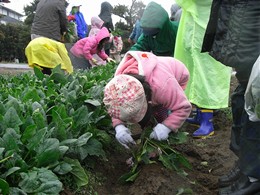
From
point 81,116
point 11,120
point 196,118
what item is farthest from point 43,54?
point 11,120

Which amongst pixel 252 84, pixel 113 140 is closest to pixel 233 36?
pixel 252 84

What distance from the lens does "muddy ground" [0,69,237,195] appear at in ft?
7.69

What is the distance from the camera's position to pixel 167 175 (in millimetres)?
2518

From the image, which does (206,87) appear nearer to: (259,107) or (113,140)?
(113,140)

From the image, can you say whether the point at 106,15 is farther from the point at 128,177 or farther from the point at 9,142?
the point at 9,142

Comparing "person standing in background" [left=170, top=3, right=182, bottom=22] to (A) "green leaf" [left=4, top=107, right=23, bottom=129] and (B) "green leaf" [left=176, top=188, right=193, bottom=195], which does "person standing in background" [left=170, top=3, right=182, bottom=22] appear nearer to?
(B) "green leaf" [left=176, top=188, right=193, bottom=195]

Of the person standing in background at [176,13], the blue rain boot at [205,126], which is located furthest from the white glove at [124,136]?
the person standing in background at [176,13]

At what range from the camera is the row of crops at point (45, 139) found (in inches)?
69.8

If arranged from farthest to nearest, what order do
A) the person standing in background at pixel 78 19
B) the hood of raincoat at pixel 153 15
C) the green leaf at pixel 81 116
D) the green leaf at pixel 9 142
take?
1. the person standing in background at pixel 78 19
2. the hood of raincoat at pixel 153 15
3. the green leaf at pixel 81 116
4. the green leaf at pixel 9 142

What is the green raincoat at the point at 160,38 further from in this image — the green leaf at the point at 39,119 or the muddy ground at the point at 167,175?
the green leaf at the point at 39,119

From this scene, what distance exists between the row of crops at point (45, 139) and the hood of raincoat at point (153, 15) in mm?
1100

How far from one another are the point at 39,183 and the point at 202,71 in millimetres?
2397

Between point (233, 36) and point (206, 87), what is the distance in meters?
1.50

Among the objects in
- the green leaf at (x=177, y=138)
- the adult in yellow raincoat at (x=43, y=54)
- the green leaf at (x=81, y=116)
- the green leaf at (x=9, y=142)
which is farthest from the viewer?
the adult in yellow raincoat at (x=43, y=54)
